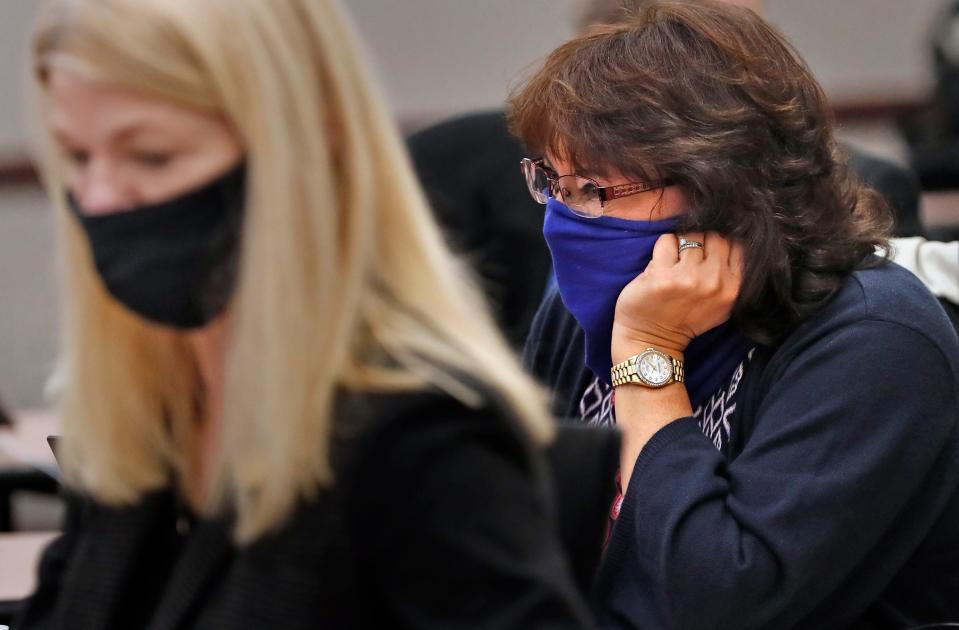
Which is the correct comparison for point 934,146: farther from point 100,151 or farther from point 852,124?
point 100,151

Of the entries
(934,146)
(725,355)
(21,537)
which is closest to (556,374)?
(725,355)

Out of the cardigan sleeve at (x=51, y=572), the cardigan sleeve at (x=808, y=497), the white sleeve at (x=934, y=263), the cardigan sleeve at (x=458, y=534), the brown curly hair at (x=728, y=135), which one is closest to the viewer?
the cardigan sleeve at (x=458, y=534)

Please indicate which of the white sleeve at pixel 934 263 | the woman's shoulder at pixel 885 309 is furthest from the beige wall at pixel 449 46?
the woman's shoulder at pixel 885 309

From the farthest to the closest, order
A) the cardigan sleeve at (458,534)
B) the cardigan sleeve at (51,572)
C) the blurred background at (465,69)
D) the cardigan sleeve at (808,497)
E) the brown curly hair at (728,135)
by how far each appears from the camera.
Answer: the blurred background at (465,69) < the brown curly hair at (728,135) < the cardigan sleeve at (808,497) < the cardigan sleeve at (51,572) < the cardigan sleeve at (458,534)

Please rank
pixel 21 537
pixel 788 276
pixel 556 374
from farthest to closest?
pixel 21 537 < pixel 556 374 < pixel 788 276

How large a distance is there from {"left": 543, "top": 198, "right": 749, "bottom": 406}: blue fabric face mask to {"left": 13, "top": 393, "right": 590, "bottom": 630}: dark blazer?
0.79m

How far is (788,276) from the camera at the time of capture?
6.07 feet

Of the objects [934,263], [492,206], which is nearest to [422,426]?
[934,263]

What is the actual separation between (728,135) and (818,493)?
47 cm

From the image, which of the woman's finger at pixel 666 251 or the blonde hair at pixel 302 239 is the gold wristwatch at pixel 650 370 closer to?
the woman's finger at pixel 666 251

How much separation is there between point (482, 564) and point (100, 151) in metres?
0.43

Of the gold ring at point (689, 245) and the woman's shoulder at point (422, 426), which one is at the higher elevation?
the woman's shoulder at point (422, 426)

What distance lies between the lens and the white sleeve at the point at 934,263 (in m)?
2.07

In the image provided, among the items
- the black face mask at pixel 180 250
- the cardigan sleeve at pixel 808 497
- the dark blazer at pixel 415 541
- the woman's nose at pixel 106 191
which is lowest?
the cardigan sleeve at pixel 808 497
